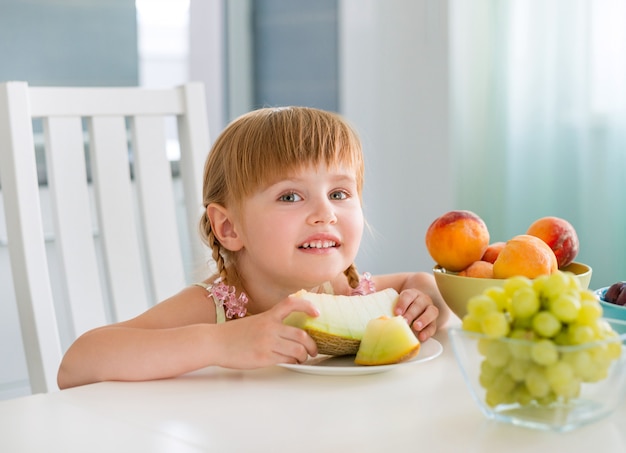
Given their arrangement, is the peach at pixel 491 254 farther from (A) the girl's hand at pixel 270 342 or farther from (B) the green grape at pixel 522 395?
(B) the green grape at pixel 522 395

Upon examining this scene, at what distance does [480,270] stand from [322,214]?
0.23 m

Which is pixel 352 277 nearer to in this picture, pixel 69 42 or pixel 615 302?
pixel 615 302

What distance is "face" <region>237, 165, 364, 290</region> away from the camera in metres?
1.22

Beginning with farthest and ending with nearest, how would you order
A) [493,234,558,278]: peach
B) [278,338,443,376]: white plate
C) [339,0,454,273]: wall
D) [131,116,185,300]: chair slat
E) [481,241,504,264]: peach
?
1. [339,0,454,273]: wall
2. [131,116,185,300]: chair slat
3. [481,241,504,264]: peach
4. [493,234,558,278]: peach
5. [278,338,443,376]: white plate

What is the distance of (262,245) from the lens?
1247 mm

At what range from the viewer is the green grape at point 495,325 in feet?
2.42

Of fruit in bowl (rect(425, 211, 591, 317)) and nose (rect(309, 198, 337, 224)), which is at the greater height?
nose (rect(309, 198, 337, 224))

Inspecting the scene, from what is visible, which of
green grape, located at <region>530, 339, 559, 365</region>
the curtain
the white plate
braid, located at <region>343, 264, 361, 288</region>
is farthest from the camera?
the curtain

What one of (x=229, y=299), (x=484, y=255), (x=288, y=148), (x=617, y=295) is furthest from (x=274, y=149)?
(x=617, y=295)

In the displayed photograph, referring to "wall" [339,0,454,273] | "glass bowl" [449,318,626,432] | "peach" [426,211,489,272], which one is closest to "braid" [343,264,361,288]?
"peach" [426,211,489,272]

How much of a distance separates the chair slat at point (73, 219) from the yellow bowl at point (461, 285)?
0.61 metres

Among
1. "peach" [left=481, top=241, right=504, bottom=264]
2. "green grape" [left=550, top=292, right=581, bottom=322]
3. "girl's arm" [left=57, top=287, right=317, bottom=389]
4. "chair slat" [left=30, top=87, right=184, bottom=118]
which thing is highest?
"chair slat" [left=30, top=87, right=184, bottom=118]

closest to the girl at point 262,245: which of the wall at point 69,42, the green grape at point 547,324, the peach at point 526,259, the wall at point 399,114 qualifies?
the peach at point 526,259

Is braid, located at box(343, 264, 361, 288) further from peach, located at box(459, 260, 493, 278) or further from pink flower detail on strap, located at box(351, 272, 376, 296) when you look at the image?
peach, located at box(459, 260, 493, 278)
